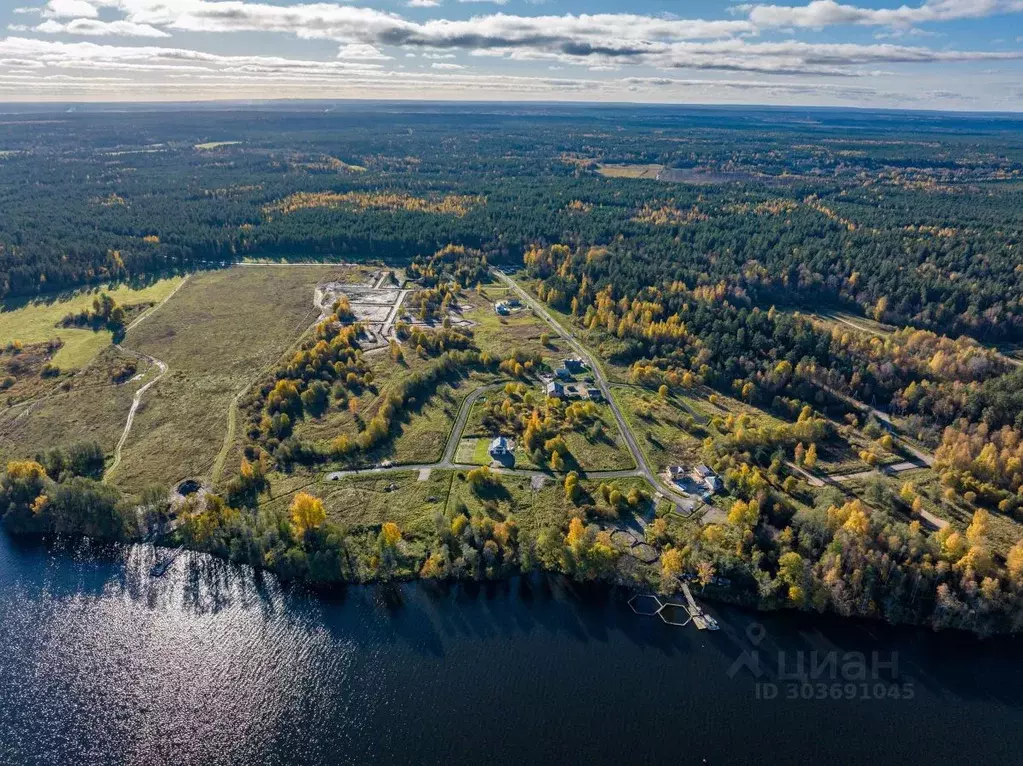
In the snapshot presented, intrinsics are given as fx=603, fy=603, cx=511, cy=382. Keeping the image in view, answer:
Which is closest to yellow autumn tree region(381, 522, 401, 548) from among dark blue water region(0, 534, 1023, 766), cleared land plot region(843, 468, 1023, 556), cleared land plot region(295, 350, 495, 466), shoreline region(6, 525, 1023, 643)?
shoreline region(6, 525, 1023, 643)

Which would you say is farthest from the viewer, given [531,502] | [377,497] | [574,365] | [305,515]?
[574,365]

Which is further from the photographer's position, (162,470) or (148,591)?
(162,470)

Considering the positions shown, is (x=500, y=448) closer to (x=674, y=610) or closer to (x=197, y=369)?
(x=674, y=610)

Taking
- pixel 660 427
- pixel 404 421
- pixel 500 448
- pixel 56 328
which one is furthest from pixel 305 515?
pixel 56 328

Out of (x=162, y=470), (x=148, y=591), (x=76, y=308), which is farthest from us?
(x=76, y=308)

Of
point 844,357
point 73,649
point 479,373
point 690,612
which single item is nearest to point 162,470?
point 73,649

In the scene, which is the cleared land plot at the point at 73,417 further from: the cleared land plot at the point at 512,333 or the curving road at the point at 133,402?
the cleared land plot at the point at 512,333

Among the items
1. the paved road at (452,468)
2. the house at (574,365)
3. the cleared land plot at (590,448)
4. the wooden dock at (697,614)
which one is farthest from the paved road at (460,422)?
the wooden dock at (697,614)

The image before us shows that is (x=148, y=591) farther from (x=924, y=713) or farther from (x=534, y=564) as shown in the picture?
(x=924, y=713)
